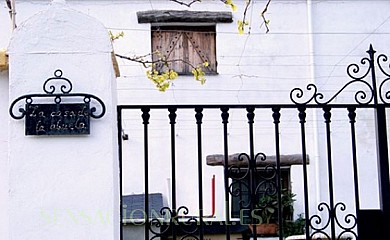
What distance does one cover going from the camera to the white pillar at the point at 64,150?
2.57 metres

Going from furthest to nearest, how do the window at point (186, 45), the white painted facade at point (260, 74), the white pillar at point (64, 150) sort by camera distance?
the window at point (186, 45), the white painted facade at point (260, 74), the white pillar at point (64, 150)

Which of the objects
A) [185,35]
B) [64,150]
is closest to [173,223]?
[64,150]

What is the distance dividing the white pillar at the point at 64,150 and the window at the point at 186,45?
214 inches

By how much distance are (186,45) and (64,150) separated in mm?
5752

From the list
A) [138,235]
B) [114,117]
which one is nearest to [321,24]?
[138,235]

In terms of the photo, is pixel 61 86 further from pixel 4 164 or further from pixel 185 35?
pixel 185 35

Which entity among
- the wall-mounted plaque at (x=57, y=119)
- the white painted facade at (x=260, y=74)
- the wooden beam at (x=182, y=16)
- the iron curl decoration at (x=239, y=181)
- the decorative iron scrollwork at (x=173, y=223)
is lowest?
the decorative iron scrollwork at (x=173, y=223)

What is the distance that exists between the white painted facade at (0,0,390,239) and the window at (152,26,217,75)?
0.11 metres

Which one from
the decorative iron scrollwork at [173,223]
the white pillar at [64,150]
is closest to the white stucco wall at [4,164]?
the white pillar at [64,150]

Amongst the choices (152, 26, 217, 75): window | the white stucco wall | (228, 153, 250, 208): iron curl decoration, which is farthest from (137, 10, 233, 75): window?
the white stucco wall

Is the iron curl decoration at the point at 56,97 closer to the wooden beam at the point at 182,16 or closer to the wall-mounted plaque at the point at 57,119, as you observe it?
the wall-mounted plaque at the point at 57,119

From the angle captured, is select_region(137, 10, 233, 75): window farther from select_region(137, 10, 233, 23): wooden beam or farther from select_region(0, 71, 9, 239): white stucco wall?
select_region(0, 71, 9, 239): white stucco wall

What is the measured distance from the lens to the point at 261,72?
8.23 metres

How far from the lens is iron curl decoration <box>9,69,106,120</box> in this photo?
262 centimetres
